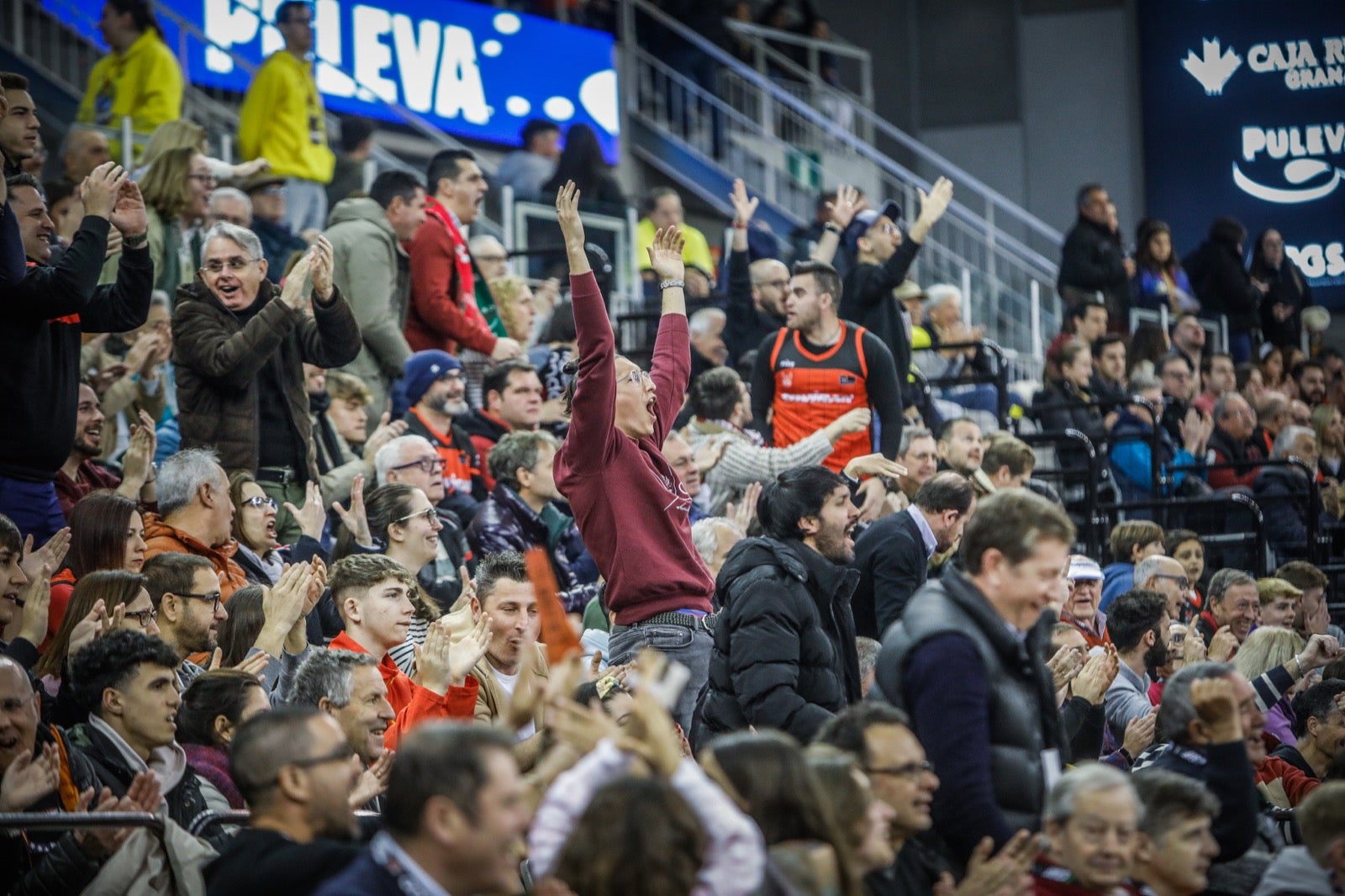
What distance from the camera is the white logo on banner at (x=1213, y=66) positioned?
16.3 metres

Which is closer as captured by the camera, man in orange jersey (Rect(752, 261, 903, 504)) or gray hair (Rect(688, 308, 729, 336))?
man in orange jersey (Rect(752, 261, 903, 504))

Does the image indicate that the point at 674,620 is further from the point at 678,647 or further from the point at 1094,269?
the point at 1094,269

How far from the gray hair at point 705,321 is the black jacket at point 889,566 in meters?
4.03

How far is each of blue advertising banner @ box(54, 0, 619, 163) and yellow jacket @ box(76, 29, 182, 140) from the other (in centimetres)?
195

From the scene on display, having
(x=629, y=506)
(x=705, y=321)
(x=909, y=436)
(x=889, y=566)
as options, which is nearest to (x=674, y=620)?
(x=629, y=506)

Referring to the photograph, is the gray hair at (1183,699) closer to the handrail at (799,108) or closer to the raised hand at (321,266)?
the raised hand at (321,266)

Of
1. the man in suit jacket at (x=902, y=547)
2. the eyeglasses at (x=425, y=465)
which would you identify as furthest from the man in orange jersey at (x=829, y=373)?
the eyeglasses at (x=425, y=465)

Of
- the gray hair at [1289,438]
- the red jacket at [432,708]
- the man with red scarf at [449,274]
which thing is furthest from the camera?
the gray hair at [1289,438]

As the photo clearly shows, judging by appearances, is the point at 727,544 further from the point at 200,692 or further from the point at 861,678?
the point at 200,692

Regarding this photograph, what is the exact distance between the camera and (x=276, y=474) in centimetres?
769

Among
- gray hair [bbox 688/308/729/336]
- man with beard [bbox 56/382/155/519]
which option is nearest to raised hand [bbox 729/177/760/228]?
→ gray hair [bbox 688/308/729/336]

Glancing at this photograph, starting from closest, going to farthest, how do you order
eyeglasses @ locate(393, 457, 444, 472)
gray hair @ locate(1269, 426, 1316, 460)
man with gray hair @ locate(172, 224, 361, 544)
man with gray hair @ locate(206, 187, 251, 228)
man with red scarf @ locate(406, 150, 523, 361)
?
man with gray hair @ locate(172, 224, 361, 544), eyeglasses @ locate(393, 457, 444, 472), man with gray hair @ locate(206, 187, 251, 228), man with red scarf @ locate(406, 150, 523, 361), gray hair @ locate(1269, 426, 1316, 460)

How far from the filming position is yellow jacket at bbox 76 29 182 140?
11227mm

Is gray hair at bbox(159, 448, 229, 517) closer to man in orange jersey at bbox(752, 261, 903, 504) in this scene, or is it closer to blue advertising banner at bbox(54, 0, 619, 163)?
man in orange jersey at bbox(752, 261, 903, 504)
